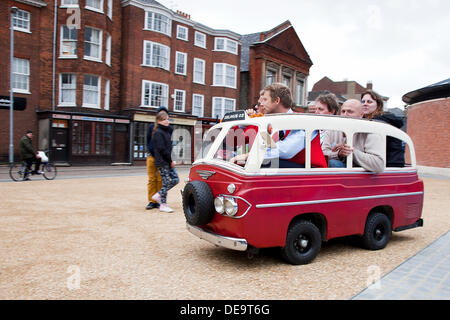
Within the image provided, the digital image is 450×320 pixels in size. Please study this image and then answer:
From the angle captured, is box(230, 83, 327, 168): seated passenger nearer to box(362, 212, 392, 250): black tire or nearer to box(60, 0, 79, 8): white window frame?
box(362, 212, 392, 250): black tire

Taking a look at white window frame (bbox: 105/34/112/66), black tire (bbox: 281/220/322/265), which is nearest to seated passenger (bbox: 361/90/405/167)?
black tire (bbox: 281/220/322/265)

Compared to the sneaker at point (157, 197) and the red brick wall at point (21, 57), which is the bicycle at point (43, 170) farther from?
the red brick wall at point (21, 57)

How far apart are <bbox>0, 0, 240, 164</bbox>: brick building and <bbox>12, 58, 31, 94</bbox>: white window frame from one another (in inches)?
2.3

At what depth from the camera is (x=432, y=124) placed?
24.5 m

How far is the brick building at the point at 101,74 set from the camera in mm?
21062

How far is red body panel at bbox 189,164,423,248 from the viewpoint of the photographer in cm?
367

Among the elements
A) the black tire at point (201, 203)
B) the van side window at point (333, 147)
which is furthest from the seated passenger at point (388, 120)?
the black tire at point (201, 203)

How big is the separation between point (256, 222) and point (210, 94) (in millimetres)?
28481

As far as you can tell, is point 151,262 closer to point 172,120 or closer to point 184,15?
point 172,120

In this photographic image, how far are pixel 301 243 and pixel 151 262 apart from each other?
5.89 feet

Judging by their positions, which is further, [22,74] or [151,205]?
[22,74]

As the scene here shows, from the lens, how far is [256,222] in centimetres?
367

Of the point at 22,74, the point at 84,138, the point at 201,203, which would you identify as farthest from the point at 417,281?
the point at 22,74
